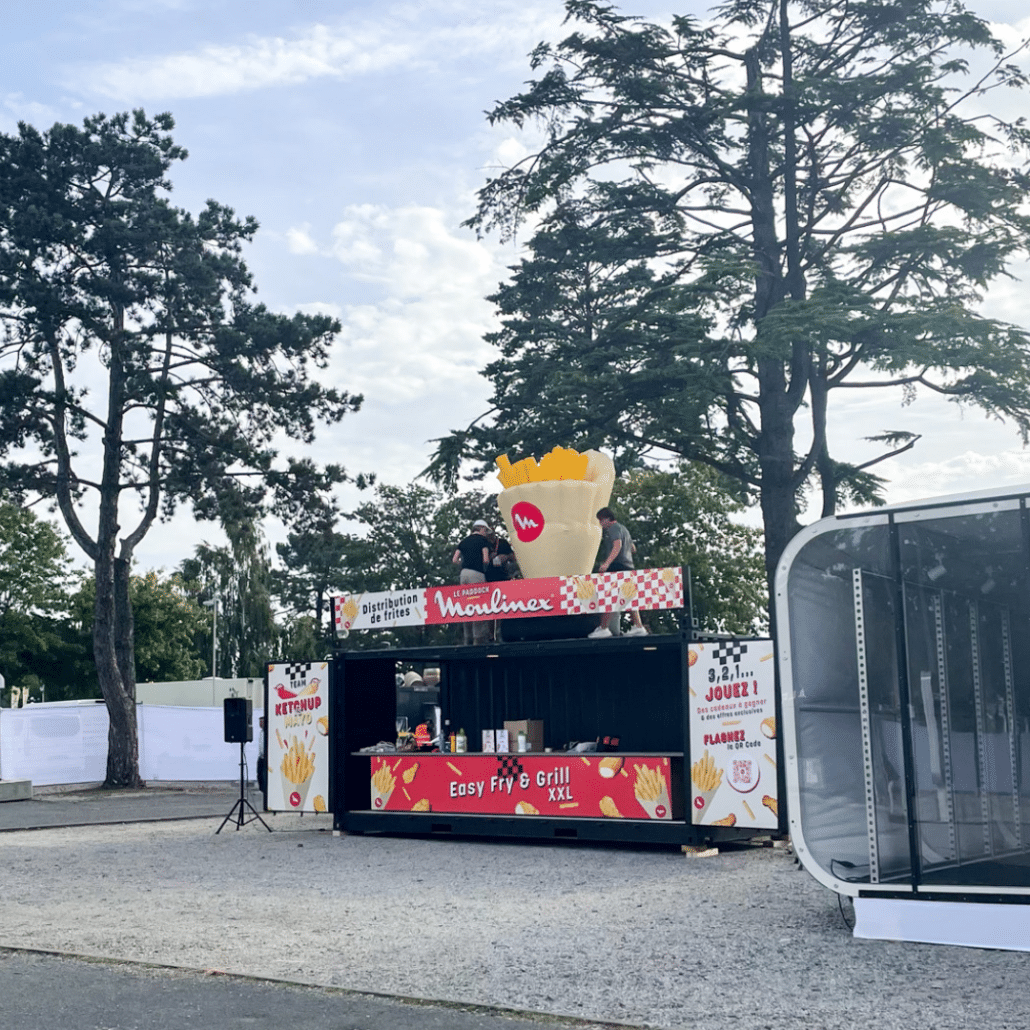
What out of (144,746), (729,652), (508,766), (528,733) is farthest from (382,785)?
(144,746)

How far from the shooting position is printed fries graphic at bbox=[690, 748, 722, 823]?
14.5 metres

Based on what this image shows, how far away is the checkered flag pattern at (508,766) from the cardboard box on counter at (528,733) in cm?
19

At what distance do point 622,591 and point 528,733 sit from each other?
93.2 inches

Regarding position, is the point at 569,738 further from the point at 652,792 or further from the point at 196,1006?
the point at 196,1006

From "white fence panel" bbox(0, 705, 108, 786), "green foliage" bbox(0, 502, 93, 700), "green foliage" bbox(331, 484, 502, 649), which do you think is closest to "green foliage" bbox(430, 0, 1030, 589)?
"white fence panel" bbox(0, 705, 108, 786)

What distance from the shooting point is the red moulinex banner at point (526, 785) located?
49.4 ft

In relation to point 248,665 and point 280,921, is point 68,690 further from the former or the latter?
point 280,921

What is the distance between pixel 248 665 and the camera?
63.8 metres

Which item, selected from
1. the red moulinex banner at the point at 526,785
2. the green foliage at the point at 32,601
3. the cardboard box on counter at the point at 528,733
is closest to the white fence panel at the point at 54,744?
the red moulinex banner at the point at 526,785

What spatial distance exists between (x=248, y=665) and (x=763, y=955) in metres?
57.5

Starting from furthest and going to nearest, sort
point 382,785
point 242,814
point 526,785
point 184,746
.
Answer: point 184,746, point 242,814, point 382,785, point 526,785

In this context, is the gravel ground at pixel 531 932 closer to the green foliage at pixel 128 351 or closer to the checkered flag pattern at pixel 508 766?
the checkered flag pattern at pixel 508 766

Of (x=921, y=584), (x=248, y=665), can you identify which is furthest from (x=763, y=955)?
(x=248, y=665)

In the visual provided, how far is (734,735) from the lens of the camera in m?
14.4
